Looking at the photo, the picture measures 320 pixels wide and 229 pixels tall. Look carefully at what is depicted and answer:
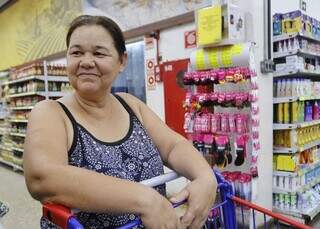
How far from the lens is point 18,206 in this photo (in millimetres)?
4262

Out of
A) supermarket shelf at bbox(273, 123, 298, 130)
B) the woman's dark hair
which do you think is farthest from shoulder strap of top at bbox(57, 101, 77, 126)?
supermarket shelf at bbox(273, 123, 298, 130)

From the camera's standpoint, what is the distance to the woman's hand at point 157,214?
91 cm

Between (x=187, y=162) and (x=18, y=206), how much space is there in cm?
376

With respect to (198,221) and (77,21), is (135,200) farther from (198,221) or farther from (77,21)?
(77,21)

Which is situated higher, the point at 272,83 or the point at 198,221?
the point at 272,83

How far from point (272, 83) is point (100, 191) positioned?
268 cm

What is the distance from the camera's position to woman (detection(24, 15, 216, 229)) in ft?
2.97

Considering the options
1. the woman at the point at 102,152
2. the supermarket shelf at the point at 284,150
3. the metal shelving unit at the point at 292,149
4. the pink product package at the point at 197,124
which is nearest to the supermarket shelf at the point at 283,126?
the metal shelving unit at the point at 292,149

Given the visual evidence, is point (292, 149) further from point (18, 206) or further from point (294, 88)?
point (18, 206)

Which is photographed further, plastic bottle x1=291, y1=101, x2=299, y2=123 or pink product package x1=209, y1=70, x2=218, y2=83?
plastic bottle x1=291, y1=101, x2=299, y2=123

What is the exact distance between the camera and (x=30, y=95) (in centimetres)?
606

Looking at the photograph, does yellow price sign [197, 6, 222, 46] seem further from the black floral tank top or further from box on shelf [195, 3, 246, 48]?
the black floral tank top

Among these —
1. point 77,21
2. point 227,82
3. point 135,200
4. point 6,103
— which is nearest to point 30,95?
point 6,103

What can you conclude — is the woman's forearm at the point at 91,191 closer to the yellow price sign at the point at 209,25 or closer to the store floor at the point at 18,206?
the yellow price sign at the point at 209,25
